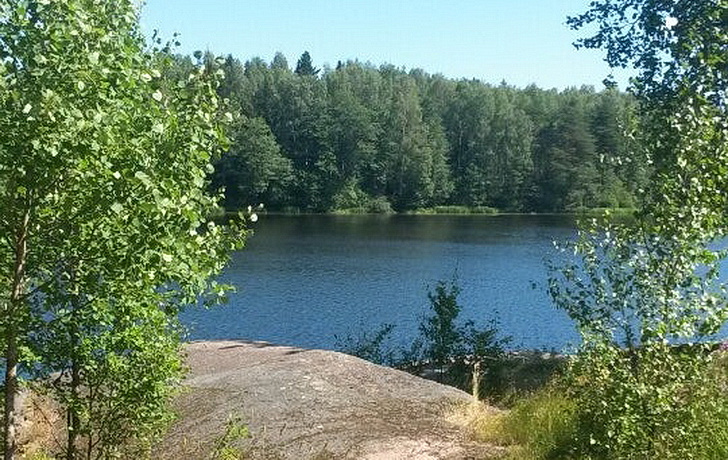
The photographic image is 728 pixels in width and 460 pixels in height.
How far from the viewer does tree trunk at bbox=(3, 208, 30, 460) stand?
5980mm

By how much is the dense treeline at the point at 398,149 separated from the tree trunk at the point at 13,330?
8382 centimetres

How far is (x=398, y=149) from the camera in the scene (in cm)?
10212

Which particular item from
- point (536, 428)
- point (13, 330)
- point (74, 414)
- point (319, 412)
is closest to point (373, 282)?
point (319, 412)

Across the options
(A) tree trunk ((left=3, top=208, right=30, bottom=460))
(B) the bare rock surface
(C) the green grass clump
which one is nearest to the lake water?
(C) the green grass clump

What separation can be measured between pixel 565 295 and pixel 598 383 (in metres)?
1.82

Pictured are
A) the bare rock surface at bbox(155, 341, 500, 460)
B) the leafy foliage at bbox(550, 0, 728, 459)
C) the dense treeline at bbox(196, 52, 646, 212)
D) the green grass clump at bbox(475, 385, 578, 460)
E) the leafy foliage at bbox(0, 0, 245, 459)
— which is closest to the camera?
the leafy foliage at bbox(0, 0, 245, 459)

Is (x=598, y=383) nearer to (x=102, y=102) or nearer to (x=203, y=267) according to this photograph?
(x=203, y=267)

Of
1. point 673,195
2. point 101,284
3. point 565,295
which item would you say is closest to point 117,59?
point 101,284

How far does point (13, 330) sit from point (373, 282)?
113 ft

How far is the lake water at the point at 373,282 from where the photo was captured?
28828mm

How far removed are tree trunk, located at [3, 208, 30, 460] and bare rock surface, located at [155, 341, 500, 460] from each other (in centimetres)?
336

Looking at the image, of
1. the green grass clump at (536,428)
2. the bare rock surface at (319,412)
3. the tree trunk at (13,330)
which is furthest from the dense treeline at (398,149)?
the tree trunk at (13,330)

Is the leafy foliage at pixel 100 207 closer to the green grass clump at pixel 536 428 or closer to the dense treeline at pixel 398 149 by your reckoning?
the green grass clump at pixel 536 428

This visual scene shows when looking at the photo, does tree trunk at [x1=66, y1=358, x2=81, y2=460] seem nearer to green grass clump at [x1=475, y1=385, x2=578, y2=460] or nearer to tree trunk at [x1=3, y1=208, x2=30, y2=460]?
tree trunk at [x1=3, y1=208, x2=30, y2=460]
